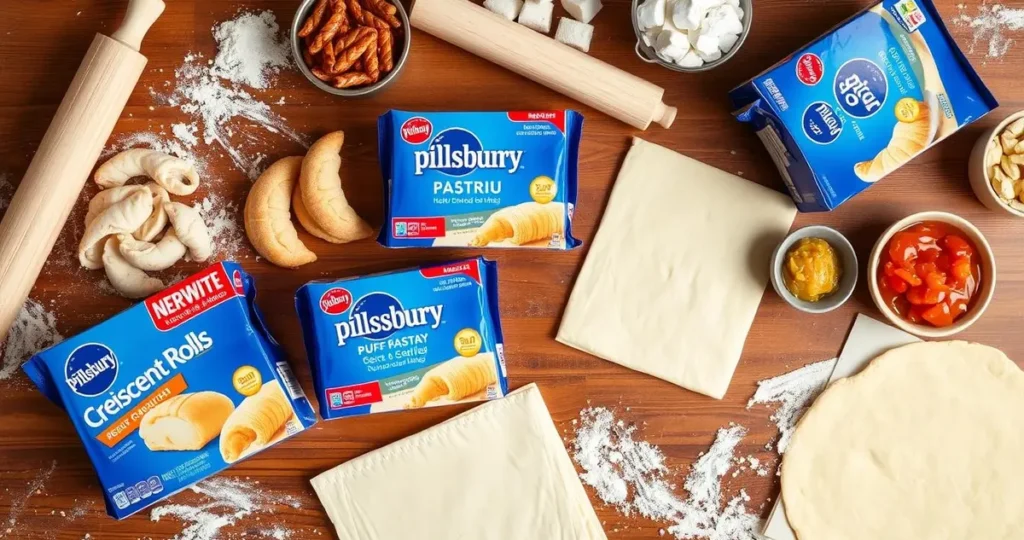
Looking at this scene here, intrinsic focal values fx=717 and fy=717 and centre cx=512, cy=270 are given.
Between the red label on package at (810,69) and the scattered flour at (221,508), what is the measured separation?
1095 mm

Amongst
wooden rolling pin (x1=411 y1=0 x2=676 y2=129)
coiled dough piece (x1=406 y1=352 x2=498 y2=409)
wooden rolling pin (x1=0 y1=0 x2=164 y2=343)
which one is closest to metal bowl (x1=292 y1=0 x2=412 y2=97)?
wooden rolling pin (x1=411 y1=0 x2=676 y2=129)

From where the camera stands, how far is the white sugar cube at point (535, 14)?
1.21m

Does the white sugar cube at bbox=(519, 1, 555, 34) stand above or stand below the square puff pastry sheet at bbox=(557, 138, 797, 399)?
above

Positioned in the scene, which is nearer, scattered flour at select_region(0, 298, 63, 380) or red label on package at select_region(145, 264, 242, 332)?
red label on package at select_region(145, 264, 242, 332)

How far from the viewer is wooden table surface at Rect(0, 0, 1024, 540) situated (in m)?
1.24

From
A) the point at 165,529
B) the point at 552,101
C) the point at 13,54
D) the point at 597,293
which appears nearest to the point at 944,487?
the point at 597,293

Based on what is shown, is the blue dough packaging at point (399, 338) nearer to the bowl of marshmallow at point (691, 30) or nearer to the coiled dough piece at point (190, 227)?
the coiled dough piece at point (190, 227)

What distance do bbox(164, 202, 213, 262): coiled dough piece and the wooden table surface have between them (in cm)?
6

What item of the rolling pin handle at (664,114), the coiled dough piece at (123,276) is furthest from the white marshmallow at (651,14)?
the coiled dough piece at (123,276)

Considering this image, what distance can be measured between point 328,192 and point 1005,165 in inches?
44.2

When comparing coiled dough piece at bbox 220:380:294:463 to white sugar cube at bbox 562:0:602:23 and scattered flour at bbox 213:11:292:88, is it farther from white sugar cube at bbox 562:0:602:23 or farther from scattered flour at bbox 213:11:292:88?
white sugar cube at bbox 562:0:602:23

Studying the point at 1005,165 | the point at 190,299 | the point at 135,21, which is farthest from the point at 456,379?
the point at 1005,165

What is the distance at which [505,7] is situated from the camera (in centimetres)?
121

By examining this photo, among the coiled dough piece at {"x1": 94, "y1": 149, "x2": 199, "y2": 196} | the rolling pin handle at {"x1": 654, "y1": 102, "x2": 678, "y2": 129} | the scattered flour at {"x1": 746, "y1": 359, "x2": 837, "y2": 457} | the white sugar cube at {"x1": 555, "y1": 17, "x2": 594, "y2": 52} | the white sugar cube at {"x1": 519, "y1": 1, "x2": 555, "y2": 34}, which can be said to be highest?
the white sugar cube at {"x1": 519, "y1": 1, "x2": 555, "y2": 34}
